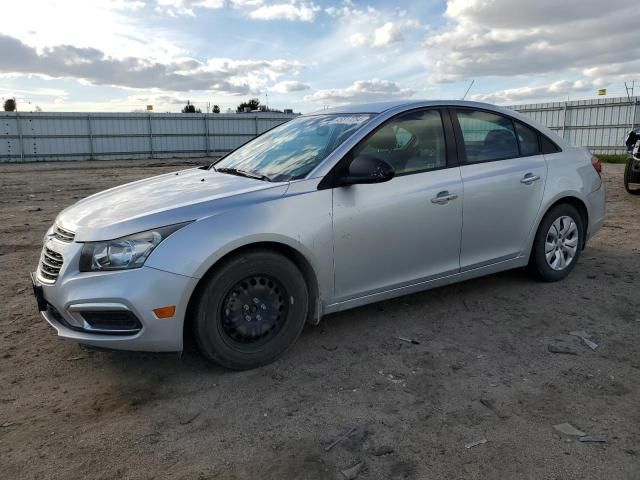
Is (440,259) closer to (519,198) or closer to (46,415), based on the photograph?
(519,198)

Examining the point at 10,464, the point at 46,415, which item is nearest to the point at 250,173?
the point at 46,415

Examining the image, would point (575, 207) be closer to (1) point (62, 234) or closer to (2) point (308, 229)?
(2) point (308, 229)

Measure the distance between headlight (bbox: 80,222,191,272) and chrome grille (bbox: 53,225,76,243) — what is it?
26cm

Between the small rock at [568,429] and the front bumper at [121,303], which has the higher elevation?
the front bumper at [121,303]

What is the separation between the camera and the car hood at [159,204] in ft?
10.2

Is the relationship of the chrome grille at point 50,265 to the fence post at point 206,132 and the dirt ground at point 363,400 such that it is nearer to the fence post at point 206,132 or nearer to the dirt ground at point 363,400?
the dirt ground at point 363,400

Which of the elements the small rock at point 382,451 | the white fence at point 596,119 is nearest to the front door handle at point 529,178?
the small rock at point 382,451

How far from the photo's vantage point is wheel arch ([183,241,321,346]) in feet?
10.4

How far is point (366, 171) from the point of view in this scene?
3.52 meters

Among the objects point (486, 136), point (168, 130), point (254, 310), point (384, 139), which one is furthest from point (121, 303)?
point (168, 130)

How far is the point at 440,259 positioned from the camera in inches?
162

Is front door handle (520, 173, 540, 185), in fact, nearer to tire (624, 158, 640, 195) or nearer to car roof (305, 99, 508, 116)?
car roof (305, 99, 508, 116)

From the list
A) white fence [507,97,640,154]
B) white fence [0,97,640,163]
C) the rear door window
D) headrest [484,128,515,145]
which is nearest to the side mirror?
the rear door window

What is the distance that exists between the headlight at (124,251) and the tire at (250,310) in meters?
0.38
